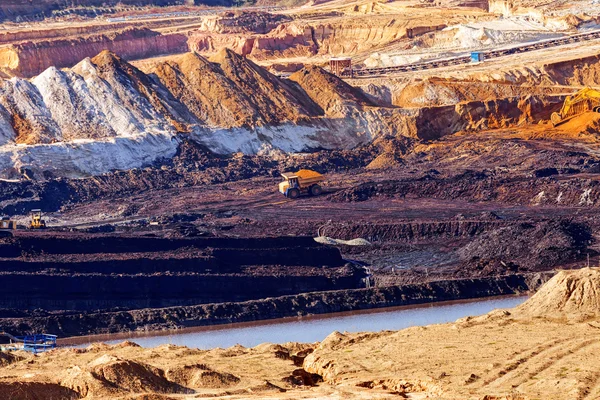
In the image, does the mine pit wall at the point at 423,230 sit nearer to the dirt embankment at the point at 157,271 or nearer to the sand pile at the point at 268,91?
the dirt embankment at the point at 157,271

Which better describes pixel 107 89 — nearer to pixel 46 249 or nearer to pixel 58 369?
pixel 46 249

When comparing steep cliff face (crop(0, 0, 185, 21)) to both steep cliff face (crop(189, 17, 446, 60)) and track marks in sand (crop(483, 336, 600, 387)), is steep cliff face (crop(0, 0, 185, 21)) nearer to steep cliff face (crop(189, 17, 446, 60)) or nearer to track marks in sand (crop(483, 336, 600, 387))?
steep cliff face (crop(189, 17, 446, 60))

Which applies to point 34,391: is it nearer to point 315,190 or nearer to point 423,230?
point 423,230

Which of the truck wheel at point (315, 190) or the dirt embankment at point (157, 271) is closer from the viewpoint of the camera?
the dirt embankment at point (157, 271)

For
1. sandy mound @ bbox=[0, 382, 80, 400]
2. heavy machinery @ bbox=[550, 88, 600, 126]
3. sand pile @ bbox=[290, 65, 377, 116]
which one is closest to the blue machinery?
sandy mound @ bbox=[0, 382, 80, 400]

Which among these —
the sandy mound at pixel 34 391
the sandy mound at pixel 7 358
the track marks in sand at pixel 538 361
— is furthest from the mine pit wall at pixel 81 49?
the sandy mound at pixel 34 391

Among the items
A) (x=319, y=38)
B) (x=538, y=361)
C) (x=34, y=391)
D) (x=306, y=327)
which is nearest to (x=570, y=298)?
(x=538, y=361)

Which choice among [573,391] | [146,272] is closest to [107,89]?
[146,272]
